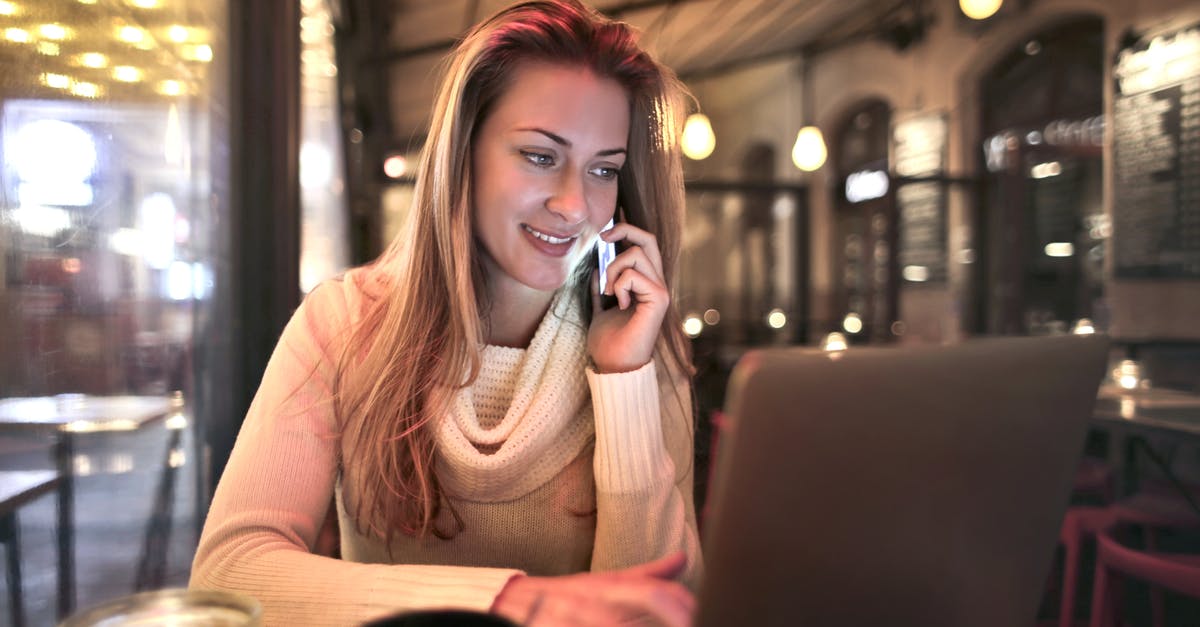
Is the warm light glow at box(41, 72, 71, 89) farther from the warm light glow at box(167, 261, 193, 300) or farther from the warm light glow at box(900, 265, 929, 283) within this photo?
the warm light glow at box(900, 265, 929, 283)

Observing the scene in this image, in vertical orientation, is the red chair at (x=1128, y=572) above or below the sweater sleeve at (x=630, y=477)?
below

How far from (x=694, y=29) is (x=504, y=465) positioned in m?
7.23

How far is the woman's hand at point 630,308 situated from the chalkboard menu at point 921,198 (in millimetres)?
6140

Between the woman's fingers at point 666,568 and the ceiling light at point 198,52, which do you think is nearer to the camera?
the woman's fingers at point 666,568

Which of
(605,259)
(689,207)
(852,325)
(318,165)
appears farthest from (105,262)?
(852,325)

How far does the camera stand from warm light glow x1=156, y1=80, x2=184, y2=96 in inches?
59.8

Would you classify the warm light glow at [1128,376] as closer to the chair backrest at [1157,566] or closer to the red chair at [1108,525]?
the red chair at [1108,525]

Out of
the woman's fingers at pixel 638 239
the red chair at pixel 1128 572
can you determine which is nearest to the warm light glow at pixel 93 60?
the woman's fingers at pixel 638 239

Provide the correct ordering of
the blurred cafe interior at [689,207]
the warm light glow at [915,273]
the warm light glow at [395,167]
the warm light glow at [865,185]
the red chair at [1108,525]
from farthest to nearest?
the warm light glow at [865,185], the warm light glow at [915,273], the warm light glow at [395,167], the red chair at [1108,525], the blurred cafe interior at [689,207]

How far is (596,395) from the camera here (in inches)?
45.3

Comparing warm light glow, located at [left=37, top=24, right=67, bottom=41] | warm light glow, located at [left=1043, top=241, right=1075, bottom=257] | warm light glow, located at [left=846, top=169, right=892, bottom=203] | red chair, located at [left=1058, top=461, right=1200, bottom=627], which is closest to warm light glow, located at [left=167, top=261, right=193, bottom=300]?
warm light glow, located at [left=37, top=24, right=67, bottom=41]

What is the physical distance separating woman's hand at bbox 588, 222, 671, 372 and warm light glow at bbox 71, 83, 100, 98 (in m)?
0.79

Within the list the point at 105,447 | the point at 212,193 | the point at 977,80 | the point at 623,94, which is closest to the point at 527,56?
the point at 623,94

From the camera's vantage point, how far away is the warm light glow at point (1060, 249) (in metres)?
5.76
